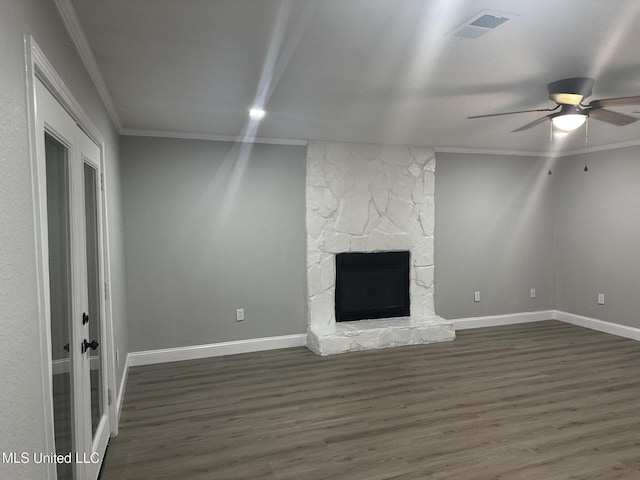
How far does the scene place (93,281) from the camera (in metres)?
2.59

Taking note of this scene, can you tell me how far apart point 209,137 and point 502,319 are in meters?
4.57

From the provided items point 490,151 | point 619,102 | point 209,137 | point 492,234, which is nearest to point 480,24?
point 619,102

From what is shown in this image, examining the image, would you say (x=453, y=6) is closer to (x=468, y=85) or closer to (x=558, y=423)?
(x=468, y=85)

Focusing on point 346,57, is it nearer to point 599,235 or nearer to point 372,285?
point 372,285

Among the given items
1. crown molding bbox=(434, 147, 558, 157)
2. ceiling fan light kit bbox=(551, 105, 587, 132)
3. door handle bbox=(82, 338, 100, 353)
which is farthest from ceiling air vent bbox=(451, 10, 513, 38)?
crown molding bbox=(434, 147, 558, 157)

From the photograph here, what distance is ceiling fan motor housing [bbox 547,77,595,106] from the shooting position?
278 centimetres

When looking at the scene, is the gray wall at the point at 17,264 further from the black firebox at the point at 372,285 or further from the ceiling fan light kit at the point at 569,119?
the black firebox at the point at 372,285

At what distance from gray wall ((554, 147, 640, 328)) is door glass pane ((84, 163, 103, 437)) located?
5773 mm

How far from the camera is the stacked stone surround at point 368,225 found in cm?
501

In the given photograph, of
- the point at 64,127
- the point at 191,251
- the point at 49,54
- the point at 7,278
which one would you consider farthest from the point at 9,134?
the point at 191,251

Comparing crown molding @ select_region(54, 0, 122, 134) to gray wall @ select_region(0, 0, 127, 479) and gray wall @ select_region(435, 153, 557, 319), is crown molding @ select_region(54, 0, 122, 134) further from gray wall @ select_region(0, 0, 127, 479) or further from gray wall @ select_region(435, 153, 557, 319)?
gray wall @ select_region(435, 153, 557, 319)

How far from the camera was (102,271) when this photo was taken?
285 cm

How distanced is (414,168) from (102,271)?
154 inches

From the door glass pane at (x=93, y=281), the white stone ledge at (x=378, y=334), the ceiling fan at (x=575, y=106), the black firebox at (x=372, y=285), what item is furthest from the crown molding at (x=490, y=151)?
the door glass pane at (x=93, y=281)
